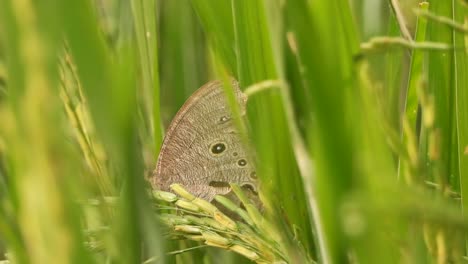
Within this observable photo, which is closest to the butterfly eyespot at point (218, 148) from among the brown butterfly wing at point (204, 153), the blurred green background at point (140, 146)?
the brown butterfly wing at point (204, 153)

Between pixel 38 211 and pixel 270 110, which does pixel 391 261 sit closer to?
pixel 38 211

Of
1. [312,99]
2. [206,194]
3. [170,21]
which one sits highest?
[170,21]

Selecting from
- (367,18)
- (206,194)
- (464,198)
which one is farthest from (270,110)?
(206,194)

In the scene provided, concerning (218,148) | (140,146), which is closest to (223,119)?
(218,148)

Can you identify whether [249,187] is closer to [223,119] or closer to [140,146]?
[223,119]

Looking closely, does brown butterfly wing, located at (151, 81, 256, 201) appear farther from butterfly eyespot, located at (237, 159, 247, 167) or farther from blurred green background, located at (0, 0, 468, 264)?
blurred green background, located at (0, 0, 468, 264)

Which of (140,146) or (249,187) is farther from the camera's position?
(249,187)

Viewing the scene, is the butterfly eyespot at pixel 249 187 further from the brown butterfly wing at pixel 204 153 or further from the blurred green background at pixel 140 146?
the blurred green background at pixel 140 146
